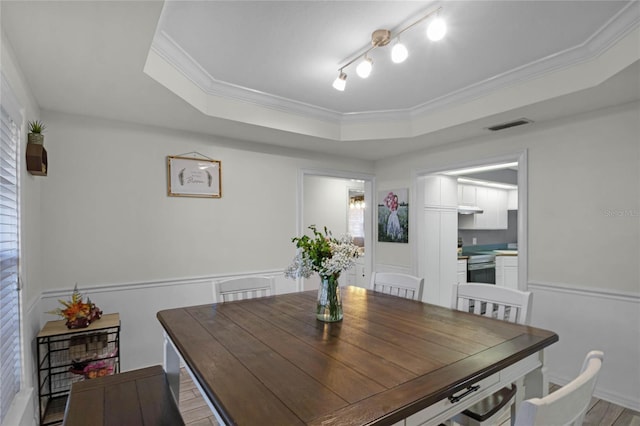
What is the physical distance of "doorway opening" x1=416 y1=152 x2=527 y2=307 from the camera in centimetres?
346

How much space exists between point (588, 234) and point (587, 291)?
0.46m

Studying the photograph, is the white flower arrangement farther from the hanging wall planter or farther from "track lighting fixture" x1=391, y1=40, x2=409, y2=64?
the hanging wall planter

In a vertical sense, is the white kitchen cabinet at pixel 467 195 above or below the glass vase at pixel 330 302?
above

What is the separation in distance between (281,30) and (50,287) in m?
2.62

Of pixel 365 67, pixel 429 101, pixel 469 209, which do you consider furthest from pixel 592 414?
pixel 469 209

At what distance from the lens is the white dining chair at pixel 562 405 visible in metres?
0.76

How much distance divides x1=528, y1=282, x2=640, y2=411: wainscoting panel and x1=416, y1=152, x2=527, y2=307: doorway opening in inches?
11.6

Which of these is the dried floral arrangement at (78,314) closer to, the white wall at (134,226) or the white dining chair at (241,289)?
the white wall at (134,226)

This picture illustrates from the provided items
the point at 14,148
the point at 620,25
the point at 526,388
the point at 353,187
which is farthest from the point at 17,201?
the point at 353,187

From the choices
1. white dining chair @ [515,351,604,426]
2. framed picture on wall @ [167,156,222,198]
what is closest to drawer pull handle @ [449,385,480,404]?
white dining chair @ [515,351,604,426]

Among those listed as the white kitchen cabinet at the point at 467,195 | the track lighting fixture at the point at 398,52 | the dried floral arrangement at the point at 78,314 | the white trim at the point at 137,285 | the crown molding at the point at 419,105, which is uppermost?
the crown molding at the point at 419,105

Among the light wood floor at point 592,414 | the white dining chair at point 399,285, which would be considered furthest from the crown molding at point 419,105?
the light wood floor at point 592,414

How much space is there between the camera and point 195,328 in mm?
1668

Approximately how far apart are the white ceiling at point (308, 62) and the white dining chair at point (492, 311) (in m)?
1.54
